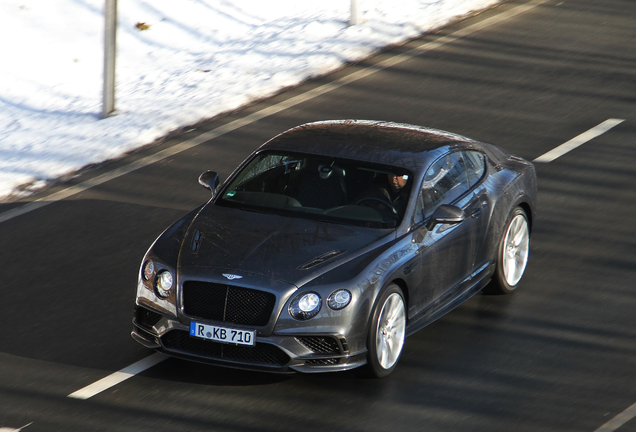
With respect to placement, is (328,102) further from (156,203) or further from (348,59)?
(156,203)

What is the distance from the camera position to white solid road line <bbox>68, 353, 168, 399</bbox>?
23.7 ft

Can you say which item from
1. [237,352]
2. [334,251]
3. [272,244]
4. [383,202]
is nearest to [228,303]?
[237,352]

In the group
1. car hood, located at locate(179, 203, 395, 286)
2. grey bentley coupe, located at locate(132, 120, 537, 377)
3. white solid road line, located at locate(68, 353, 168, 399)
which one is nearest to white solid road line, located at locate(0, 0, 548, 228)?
grey bentley coupe, located at locate(132, 120, 537, 377)

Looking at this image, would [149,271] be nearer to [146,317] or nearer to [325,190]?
[146,317]

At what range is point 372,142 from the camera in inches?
339

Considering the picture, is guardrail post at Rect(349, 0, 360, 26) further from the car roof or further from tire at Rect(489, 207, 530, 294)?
tire at Rect(489, 207, 530, 294)

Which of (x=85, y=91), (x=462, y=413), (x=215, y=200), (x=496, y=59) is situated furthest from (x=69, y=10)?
(x=462, y=413)

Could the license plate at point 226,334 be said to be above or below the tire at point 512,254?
above

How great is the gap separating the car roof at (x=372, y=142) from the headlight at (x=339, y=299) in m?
1.56

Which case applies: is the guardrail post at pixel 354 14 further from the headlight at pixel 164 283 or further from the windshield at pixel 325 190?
the headlight at pixel 164 283

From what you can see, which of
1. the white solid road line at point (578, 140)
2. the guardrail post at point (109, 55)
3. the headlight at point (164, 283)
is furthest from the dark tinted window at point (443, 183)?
the guardrail post at point (109, 55)

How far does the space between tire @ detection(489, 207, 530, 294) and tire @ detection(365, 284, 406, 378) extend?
169 centimetres

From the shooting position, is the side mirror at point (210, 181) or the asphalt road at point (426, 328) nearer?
the asphalt road at point (426, 328)

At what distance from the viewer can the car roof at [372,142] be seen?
8.38 meters
